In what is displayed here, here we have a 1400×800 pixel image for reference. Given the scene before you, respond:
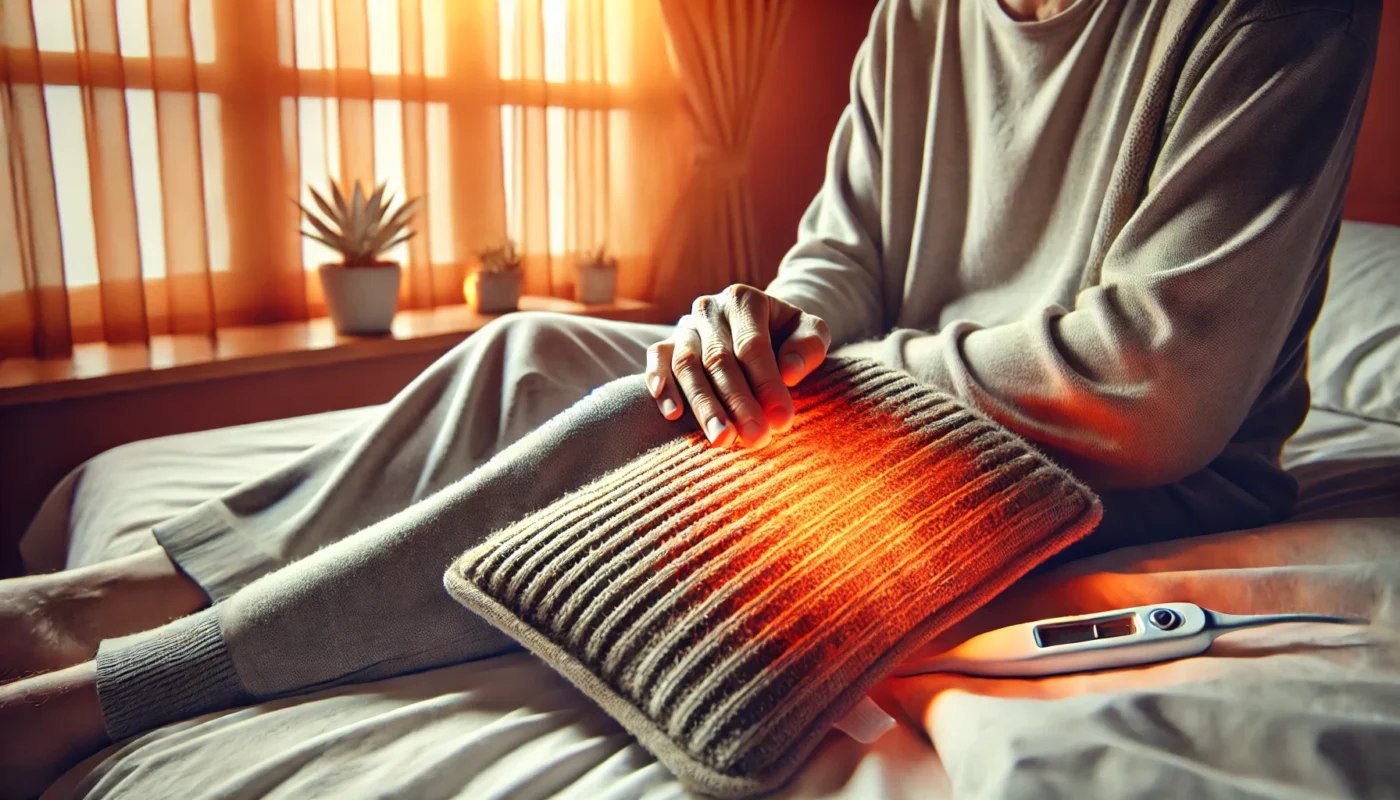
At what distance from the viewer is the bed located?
0.57 metres

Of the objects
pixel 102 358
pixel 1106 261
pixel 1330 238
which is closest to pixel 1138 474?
pixel 1106 261

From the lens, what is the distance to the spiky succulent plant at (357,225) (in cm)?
210

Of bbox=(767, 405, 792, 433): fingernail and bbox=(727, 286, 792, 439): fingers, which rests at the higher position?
bbox=(727, 286, 792, 439): fingers

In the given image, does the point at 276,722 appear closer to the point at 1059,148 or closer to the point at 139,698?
the point at 139,698

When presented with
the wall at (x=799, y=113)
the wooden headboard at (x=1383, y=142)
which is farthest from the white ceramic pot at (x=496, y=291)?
the wooden headboard at (x=1383, y=142)

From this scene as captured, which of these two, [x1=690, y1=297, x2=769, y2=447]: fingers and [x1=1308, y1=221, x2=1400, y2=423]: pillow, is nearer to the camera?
[x1=690, y1=297, x2=769, y2=447]: fingers

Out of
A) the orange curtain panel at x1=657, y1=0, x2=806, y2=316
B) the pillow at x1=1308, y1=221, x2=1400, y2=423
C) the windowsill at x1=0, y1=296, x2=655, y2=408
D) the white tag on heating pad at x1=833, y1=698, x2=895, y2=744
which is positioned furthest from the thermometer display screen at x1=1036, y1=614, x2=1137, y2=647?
the orange curtain panel at x1=657, y1=0, x2=806, y2=316

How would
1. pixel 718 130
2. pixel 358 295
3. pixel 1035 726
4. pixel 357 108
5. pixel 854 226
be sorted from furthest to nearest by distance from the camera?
pixel 718 130 < pixel 357 108 < pixel 358 295 < pixel 854 226 < pixel 1035 726

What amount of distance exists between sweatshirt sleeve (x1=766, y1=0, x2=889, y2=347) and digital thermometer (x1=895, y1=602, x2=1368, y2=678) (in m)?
0.57

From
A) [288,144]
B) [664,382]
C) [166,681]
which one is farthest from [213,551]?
[288,144]

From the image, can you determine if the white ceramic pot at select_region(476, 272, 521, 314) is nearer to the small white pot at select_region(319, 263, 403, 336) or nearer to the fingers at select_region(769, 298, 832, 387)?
the small white pot at select_region(319, 263, 403, 336)

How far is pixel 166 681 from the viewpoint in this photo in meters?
0.78

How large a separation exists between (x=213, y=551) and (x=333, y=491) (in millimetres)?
123

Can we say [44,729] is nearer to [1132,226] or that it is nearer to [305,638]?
[305,638]
